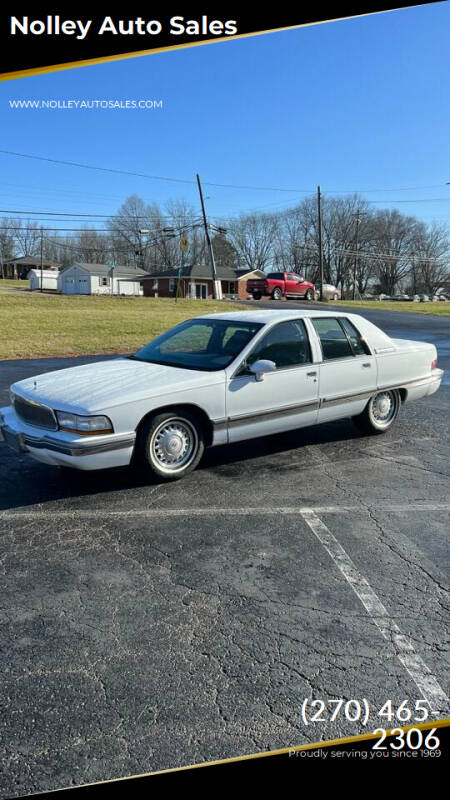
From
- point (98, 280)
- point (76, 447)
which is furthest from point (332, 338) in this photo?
point (98, 280)

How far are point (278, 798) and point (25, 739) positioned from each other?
0.98 meters

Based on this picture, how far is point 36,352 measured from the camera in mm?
14438

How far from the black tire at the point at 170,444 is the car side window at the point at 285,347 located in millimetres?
903

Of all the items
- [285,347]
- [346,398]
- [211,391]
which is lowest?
[346,398]

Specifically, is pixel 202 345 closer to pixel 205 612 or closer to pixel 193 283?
pixel 205 612

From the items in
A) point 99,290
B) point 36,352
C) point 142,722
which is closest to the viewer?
point 142,722

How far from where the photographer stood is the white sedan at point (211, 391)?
4.52 metres


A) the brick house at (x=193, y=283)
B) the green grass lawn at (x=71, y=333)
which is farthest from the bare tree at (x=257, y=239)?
the green grass lawn at (x=71, y=333)

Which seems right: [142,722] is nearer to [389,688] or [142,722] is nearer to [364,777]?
[364,777]

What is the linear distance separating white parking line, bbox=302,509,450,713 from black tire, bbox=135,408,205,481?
132cm

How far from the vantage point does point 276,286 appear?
4047cm

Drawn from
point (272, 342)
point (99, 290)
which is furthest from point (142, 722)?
point (99, 290)

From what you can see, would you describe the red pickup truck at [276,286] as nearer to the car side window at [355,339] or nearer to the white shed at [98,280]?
the white shed at [98,280]

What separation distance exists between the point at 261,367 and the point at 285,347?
0.61 metres
